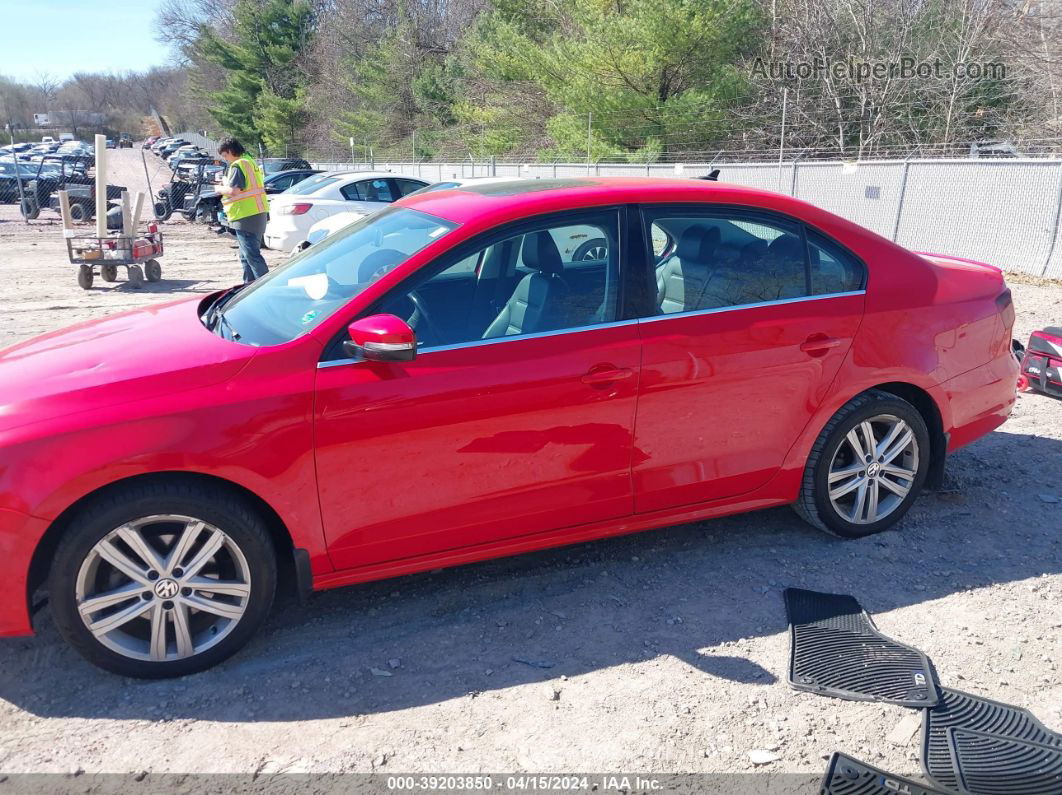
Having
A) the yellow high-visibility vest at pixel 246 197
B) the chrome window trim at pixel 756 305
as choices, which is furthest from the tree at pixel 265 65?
the chrome window trim at pixel 756 305

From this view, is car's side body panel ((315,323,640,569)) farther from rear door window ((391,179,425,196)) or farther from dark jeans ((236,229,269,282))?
rear door window ((391,179,425,196))

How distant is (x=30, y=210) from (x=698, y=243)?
25.2 metres

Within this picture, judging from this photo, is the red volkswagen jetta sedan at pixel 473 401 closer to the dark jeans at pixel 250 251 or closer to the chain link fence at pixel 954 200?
the dark jeans at pixel 250 251

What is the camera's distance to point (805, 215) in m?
3.91

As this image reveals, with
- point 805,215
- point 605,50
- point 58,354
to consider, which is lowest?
point 58,354

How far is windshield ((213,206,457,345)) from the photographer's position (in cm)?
334

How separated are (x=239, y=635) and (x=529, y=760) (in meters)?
1.19

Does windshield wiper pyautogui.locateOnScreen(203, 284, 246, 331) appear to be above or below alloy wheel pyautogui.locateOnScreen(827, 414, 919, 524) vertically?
above

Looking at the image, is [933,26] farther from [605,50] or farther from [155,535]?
[155,535]


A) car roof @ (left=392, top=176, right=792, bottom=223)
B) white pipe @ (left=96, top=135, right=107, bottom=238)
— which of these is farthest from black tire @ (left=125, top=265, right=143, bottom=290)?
car roof @ (left=392, top=176, right=792, bottom=223)

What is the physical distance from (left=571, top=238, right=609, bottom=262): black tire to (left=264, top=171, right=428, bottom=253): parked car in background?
10.7m

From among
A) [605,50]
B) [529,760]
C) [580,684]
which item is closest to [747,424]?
[580,684]

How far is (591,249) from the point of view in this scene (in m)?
3.58

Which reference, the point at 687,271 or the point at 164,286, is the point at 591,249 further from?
the point at 164,286
